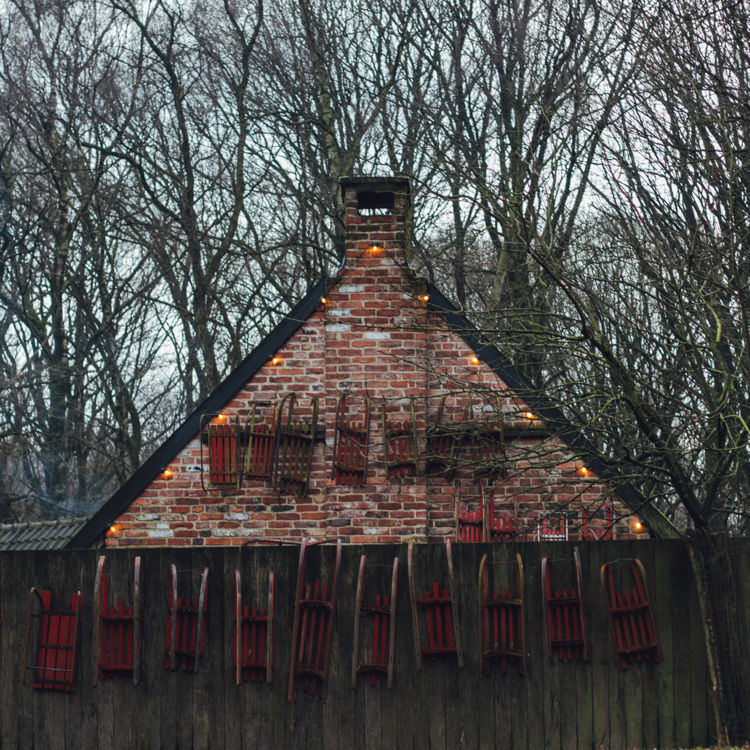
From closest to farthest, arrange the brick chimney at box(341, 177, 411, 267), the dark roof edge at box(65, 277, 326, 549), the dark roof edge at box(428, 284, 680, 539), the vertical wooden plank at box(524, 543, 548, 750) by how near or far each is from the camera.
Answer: the vertical wooden plank at box(524, 543, 548, 750), the dark roof edge at box(428, 284, 680, 539), the dark roof edge at box(65, 277, 326, 549), the brick chimney at box(341, 177, 411, 267)

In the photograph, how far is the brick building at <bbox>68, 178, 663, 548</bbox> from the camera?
7.50 m

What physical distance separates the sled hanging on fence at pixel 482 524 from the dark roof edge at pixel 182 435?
6.59ft

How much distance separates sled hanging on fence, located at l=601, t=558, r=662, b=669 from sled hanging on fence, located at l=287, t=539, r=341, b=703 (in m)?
1.64

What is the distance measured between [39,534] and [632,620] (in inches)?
294

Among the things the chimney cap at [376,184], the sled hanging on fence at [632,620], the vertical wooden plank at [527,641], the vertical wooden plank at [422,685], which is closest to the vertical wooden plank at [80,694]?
the vertical wooden plank at [422,685]

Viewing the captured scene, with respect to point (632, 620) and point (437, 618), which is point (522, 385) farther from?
point (437, 618)

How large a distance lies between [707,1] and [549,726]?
5619 millimetres

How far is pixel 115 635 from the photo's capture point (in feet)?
17.7

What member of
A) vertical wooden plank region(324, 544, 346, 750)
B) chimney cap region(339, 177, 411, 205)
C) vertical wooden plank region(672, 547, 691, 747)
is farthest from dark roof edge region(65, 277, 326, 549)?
vertical wooden plank region(672, 547, 691, 747)

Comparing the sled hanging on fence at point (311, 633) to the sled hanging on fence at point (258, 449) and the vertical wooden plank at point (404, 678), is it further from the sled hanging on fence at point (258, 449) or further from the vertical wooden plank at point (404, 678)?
the sled hanging on fence at point (258, 449)

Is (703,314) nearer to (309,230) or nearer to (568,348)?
(568,348)

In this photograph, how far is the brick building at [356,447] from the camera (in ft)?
24.6

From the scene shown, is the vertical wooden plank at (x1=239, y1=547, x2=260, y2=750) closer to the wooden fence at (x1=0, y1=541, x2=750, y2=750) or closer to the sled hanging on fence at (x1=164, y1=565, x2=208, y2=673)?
the wooden fence at (x1=0, y1=541, x2=750, y2=750)

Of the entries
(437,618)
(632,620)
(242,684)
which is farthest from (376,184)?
(242,684)
